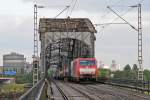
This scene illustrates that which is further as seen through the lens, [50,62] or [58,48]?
[50,62]

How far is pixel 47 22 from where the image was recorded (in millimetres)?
98375

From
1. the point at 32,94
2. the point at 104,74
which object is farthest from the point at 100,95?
the point at 104,74

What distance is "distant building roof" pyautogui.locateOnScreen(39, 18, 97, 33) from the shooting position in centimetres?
9781

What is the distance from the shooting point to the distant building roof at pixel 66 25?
97812 millimetres

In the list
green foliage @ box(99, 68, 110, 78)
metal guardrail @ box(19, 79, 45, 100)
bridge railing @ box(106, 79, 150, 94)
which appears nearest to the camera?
metal guardrail @ box(19, 79, 45, 100)

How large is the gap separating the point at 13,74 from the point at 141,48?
108 metres

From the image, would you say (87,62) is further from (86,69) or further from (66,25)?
(66,25)

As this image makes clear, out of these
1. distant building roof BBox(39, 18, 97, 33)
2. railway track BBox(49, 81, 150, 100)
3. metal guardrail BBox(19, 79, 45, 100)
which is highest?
distant building roof BBox(39, 18, 97, 33)

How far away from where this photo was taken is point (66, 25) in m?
98.2

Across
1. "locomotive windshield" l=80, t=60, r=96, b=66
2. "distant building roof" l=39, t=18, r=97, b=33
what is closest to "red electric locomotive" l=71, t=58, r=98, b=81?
"locomotive windshield" l=80, t=60, r=96, b=66

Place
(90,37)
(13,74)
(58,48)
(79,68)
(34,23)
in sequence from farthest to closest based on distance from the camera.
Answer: (13,74)
(58,48)
(90,37)
(79,68)
(34,23)

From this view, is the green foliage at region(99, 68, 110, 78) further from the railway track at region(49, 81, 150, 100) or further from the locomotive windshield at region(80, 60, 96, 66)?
the railway track at region(49, 81, 150, 100)

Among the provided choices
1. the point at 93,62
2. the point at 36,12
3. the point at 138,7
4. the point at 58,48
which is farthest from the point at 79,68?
the point at 58,48

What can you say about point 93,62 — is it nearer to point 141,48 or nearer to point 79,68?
point 79,68
